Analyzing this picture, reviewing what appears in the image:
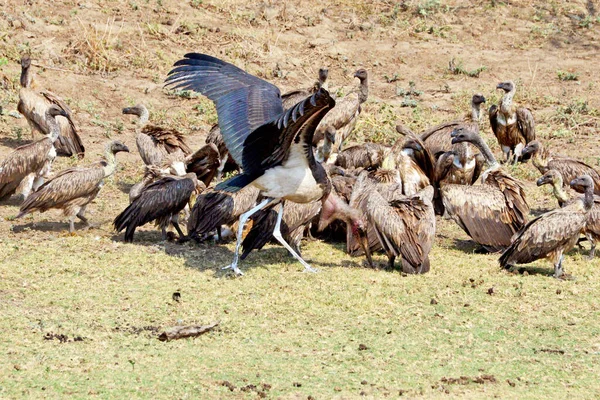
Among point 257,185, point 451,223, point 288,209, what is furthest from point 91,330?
point 451,223

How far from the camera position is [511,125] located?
15117 millimetres

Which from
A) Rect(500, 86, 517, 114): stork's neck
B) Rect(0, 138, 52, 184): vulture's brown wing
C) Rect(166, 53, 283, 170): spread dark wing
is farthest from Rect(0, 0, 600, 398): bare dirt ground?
Rect(166, 53, 283, 170): spread dark wing

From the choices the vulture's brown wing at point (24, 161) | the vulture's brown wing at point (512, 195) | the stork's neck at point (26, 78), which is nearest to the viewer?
the vulture's brown wing at point (512, 195)

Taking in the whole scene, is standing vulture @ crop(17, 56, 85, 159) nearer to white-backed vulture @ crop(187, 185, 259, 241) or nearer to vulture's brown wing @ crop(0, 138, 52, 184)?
vulture's brown wing @ crop(0, 138, 52, 184)

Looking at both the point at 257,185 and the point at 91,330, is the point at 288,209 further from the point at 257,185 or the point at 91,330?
the point at 91,330

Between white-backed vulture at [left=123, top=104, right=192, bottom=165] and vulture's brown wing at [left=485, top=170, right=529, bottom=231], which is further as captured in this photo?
white-backed vulture at [left=123, top=104, right=192, bottom=165]

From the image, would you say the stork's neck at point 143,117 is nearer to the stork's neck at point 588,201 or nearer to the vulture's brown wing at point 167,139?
the vulture's brown wing at point 167,139

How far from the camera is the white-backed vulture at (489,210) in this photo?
10.8 m

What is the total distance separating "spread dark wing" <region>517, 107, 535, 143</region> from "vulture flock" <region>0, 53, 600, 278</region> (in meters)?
1.39

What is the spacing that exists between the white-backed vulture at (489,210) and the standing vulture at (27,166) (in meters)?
4.92

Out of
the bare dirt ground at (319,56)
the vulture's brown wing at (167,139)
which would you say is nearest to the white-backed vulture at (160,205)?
the bare dirt ground at (319,56)

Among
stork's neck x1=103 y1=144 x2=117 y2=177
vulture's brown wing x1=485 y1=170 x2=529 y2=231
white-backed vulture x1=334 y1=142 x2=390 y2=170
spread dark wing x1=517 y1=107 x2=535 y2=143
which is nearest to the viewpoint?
vulture's brown wing x1=485 y1=170 x2=529 y2=231

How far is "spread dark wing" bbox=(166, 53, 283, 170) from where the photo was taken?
31.3ft

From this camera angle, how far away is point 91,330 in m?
7.65
